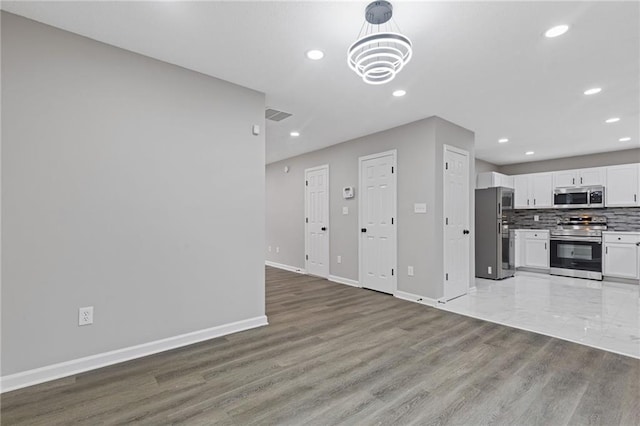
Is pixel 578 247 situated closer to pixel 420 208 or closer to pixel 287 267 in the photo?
pixel 420 208

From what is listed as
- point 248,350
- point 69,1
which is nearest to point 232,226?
point 248,350

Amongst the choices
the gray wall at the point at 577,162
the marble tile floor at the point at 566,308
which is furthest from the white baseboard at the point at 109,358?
the gray wall at the point at 577,162


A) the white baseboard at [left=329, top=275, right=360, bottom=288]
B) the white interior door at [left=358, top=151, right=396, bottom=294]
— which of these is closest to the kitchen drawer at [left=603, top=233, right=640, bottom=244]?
the white interior door at [left=358, top=151, right=396, bottom=294]

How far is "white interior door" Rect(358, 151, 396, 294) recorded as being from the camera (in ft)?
15.7

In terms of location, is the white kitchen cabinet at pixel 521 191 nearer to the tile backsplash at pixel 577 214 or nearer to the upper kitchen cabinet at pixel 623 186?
the tile backsplash at pixel 577 214

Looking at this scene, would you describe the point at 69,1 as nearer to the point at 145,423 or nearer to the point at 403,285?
the point at 145,423

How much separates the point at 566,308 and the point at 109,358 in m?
5.21

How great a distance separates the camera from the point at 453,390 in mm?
2158

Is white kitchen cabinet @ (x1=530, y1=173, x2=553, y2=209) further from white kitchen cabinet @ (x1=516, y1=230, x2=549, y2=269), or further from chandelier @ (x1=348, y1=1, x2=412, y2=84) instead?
chandelier @ (x1=348, y1=1, x2=412, y2=84)

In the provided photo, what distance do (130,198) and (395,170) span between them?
3.54 meters

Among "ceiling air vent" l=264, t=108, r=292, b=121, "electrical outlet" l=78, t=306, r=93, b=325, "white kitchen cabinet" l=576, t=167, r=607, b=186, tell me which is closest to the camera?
"electrical outlet" l=78, t=306, r=93, b=325

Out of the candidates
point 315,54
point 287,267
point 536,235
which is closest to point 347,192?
point 287,267

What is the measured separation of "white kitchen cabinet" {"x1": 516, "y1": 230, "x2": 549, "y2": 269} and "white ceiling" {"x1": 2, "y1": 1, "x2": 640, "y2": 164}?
2.92 m

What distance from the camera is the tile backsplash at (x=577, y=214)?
5.98 meters
